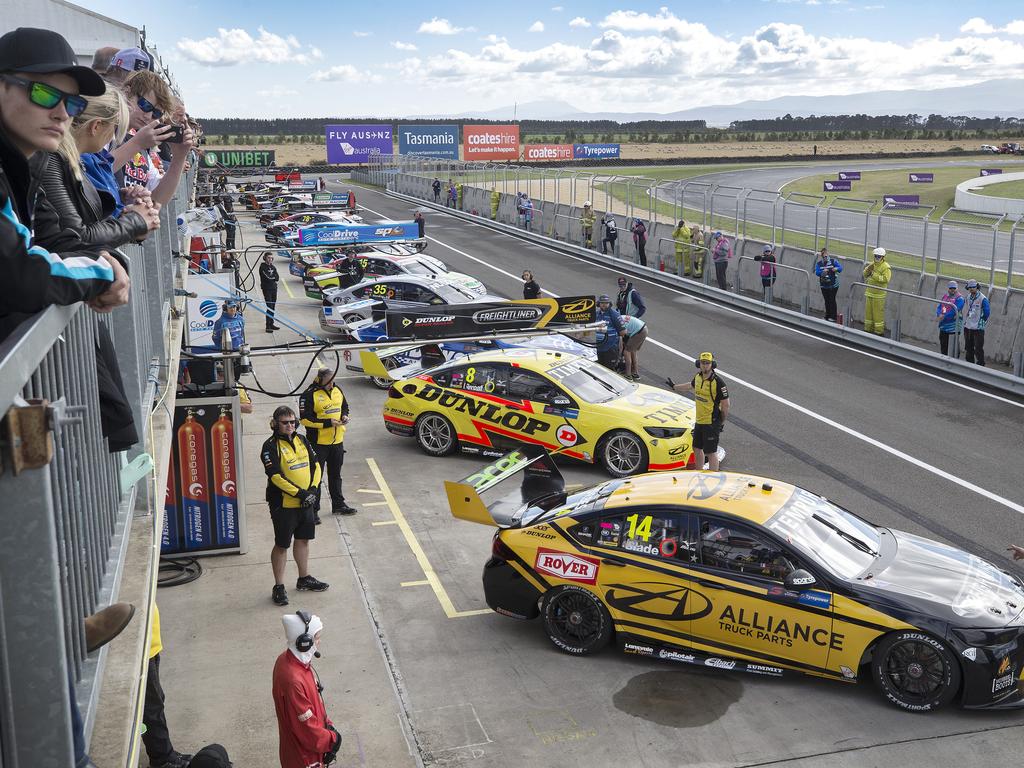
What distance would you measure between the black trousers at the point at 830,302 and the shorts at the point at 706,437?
12.5m

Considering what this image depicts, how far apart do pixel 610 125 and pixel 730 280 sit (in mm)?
132178

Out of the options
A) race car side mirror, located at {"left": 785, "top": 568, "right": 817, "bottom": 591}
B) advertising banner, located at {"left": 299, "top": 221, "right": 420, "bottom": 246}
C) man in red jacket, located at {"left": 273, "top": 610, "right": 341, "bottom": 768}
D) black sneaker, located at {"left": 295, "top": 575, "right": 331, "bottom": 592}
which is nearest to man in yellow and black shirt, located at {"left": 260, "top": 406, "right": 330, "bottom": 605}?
black sneaker, located at {"left": 295, "top": 575, "right": 331, "bottom": 592}

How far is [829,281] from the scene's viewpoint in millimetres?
24688

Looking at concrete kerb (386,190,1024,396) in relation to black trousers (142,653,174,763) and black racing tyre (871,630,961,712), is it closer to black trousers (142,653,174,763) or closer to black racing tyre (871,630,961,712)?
black racing tyre (871,630,961,712)

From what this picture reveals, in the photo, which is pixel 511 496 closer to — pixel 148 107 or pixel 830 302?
pixel 148 107

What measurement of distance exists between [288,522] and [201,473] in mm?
1657

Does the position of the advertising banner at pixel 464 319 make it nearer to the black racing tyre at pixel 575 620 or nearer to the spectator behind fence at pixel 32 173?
the black racing tyre at pixel 575 620

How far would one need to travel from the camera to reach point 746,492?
905 centimetres

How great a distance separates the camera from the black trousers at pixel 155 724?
7043 mm

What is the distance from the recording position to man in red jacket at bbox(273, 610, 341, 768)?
20.6 feet

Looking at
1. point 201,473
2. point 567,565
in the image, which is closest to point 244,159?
point 201,473

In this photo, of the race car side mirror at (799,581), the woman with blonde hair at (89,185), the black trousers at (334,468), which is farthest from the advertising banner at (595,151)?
the woman with blonde hair at (89,185)

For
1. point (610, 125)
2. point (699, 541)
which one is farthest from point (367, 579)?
point (610, 125)

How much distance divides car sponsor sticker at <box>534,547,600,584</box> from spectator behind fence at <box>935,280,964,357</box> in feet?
46.1
